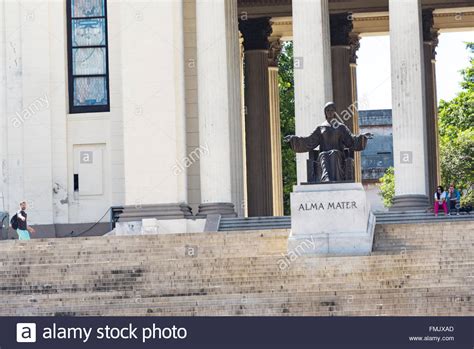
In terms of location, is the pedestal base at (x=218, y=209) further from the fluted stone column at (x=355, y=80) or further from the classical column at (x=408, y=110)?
the fluted stone column at (x=355, y=80)

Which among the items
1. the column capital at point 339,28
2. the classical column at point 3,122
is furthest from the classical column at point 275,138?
the classical column at point 3,122

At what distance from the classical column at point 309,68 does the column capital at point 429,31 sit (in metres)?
20.0

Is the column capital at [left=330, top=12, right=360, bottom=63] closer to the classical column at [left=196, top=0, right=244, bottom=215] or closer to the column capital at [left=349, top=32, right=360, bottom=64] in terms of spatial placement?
the column capital at [left=349, top=32, right=360, bottom=64]

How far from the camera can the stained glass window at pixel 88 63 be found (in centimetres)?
7888

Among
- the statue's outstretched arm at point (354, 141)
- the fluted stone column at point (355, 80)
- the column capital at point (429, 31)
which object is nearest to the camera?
the statue's outstretched arm at point (354, 141)

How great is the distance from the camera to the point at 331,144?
2379 inches

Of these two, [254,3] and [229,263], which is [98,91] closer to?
[254,3]

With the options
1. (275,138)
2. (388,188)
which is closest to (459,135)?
(388,188)

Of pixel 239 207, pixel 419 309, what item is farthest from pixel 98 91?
pixel 419 309

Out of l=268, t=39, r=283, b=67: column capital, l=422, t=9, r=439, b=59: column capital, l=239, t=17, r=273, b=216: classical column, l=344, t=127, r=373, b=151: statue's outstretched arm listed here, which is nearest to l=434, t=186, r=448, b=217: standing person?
l=344, t=127, r=373, b=151: statue's outstretched arm

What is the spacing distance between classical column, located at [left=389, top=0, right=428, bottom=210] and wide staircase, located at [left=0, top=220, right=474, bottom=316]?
9.07 m

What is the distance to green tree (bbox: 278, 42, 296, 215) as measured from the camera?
4542 inches

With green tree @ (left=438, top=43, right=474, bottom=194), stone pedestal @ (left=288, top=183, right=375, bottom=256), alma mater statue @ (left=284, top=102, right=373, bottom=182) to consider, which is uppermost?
green tree @ (left=438, top=43, right=474, bottom=194)

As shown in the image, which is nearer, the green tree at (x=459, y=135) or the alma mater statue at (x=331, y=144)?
the alma mater statue at (x=331, y=144)
